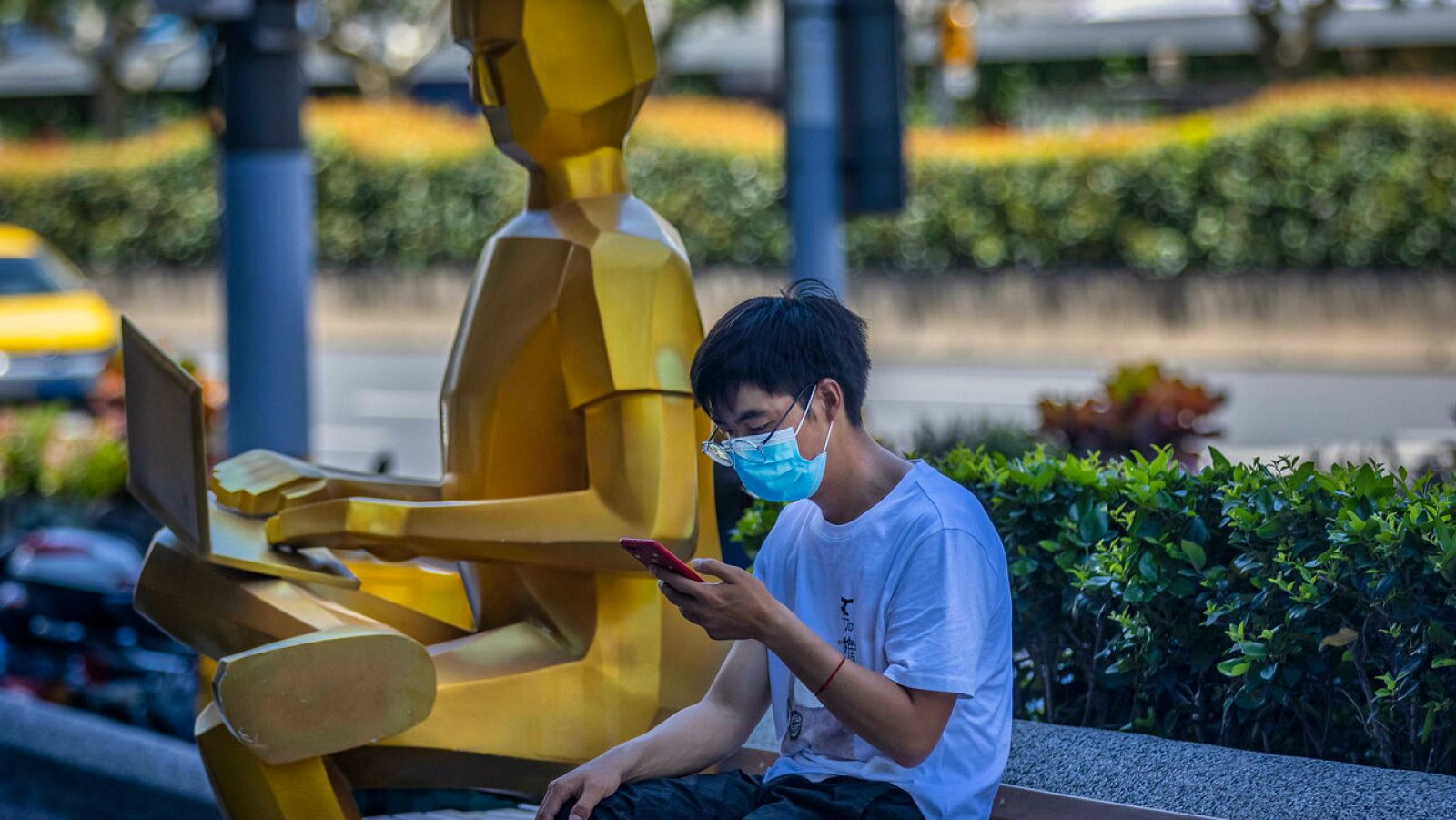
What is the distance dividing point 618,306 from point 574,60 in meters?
0.49

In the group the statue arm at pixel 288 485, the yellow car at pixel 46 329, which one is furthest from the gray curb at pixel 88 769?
the yellow car at pixel 46 329

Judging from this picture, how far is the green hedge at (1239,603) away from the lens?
2.91 metres

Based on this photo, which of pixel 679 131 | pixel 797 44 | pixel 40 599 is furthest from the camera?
pixel 679 131

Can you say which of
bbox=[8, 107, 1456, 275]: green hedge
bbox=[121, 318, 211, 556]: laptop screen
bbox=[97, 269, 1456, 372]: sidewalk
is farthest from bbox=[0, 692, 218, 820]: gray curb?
bbox=[8, 107, 1456, 275]: green hedge

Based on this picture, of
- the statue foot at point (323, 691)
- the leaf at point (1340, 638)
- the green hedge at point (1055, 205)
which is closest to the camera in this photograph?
the statue foot at point (323, 691)

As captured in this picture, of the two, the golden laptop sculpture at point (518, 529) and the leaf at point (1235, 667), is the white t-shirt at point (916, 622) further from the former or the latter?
the leaf at point (1235, 667)

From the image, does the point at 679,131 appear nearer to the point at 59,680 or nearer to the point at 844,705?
the point at 59,680

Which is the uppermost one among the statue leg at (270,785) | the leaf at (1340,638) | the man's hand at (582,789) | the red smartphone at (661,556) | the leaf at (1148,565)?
the red smartphone at (661,556)

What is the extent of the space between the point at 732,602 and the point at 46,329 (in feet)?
45.9

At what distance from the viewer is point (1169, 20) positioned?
25.9 meters

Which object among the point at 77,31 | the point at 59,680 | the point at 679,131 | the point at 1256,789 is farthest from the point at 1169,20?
the point at 1256,789

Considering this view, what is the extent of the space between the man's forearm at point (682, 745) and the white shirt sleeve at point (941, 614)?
1.38ft

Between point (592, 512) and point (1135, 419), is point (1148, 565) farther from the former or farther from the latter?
point (1135, 419)

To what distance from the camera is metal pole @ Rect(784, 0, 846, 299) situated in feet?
20.4
